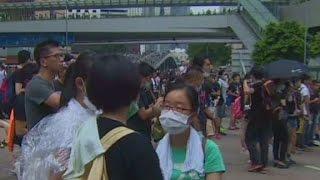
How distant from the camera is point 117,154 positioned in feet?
8.64

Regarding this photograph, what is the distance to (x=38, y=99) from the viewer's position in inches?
200

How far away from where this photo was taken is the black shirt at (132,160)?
260 centimetres

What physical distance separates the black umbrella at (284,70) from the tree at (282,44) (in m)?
31.2

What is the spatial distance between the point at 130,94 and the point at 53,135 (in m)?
1.50

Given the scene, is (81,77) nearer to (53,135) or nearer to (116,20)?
(53,135)

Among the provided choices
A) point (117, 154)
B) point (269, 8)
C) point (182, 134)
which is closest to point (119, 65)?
point (117, 154)

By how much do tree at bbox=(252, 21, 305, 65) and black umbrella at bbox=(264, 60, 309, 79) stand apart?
31.2 meters

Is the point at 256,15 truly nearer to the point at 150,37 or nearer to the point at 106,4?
the point at 106,4

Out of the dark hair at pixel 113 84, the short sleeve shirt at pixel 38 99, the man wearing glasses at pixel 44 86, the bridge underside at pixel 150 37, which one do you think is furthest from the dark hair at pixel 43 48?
the bridge underside at pixel 150 37

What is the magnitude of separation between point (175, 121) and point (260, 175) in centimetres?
712

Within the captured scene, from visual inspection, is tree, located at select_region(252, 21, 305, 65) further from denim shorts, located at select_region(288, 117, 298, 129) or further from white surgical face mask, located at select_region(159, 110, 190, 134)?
white surgical face mask, located at select_region(159, 110, 190, 134)

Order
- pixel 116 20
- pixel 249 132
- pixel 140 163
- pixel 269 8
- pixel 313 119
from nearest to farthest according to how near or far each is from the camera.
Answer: pixel 140 163, pixel 249 132, pixel 313 119, pixel 269 8, pixel 116 20

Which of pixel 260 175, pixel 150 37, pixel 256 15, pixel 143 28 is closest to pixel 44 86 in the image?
pixel 260 175

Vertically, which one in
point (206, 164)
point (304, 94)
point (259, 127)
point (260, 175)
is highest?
point (206, 164)
